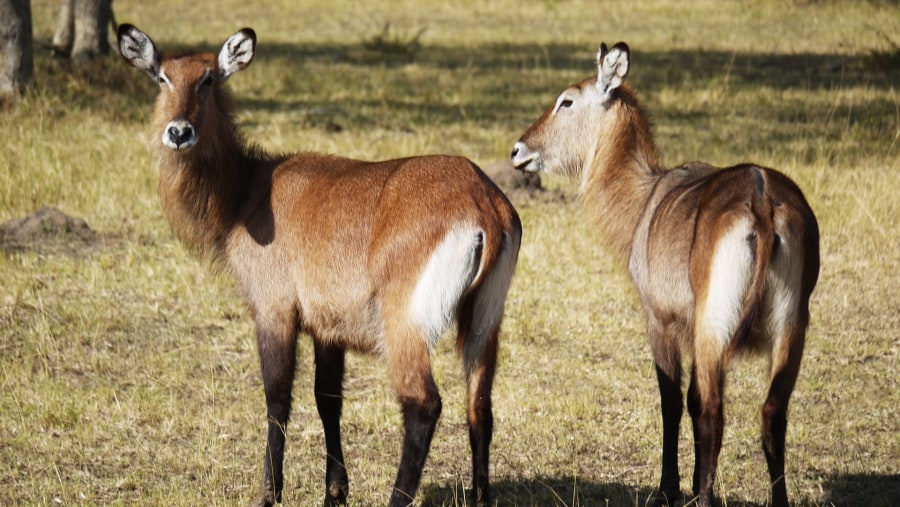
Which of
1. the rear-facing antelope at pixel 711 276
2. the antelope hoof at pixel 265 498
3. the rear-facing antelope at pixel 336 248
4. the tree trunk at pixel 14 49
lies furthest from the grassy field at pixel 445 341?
the rear-facing antelope at pixel 336 248

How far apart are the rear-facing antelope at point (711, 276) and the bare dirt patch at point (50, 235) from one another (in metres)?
3.88

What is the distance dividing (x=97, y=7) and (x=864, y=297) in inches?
385

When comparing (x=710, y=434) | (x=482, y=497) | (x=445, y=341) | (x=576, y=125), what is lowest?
(x=445, y=341)

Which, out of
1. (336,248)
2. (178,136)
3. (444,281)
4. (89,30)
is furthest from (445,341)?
(89,30)

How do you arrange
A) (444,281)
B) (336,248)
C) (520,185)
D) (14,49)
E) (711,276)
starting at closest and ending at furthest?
(444,281)
(711,276)
(336,248)
(520,185)
(14,49)

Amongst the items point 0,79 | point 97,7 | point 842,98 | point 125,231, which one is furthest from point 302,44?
point 125,231

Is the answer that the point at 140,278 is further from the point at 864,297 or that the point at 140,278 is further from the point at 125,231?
the point at 864,297

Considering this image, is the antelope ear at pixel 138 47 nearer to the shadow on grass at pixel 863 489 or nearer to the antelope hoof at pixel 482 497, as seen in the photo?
the antelope hoof at pixel 482 497

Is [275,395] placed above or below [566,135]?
below

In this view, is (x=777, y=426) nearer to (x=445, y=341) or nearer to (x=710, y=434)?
(x=710, y=434)

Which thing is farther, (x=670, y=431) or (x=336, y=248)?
(x=670, y=431)

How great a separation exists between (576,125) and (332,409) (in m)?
1.99

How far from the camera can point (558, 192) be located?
9.27m

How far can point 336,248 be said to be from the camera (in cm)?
435
